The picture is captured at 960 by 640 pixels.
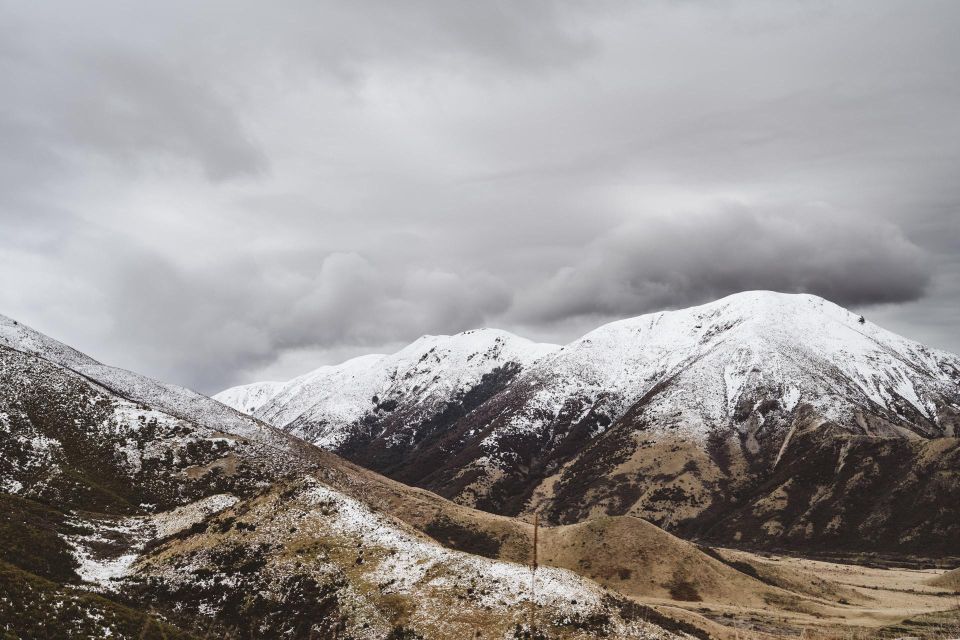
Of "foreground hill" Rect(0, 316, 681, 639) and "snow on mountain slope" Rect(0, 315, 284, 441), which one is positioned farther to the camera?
"snow on mountain slope" Rect(0, 315, 284, 441)

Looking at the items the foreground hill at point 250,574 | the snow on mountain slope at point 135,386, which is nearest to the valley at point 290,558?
the foreground hill at point 250,574

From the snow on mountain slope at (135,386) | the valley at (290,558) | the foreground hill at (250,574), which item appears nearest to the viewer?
the foreground hill at (250,574)

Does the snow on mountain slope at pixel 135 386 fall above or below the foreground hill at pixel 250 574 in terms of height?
above

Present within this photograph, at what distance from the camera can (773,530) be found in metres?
189

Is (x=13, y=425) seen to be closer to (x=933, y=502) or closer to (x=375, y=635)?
(x=375, y=635)

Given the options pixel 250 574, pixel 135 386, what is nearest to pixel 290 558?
pixel 250 574

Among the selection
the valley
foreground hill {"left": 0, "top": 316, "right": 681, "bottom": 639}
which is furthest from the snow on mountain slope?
foreground hill {"left": 0, "top": 316, "right": 681, "bottom": 639}

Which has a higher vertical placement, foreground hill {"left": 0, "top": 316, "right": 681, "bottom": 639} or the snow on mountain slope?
the snow on mountain slope

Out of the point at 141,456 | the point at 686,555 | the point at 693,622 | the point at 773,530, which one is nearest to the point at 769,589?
the point at 686,555

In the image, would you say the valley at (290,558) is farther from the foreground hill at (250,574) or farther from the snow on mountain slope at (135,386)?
the snow on mountain slope at (135,386)

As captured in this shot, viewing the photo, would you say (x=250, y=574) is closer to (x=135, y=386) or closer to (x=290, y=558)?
(x=290, y=558)

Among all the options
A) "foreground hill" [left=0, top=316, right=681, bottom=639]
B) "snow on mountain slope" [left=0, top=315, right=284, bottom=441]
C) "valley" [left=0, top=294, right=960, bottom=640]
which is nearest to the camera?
"foreground hill" [left=0, top=316, right=681, bottom=639]

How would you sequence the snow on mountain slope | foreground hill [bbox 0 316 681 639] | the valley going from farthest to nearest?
the snow on mountain slope, the valley, foreground hill [bbox 0 316 681 639]

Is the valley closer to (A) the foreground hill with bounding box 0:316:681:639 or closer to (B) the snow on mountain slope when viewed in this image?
(A) the foreground hill with bounding box 0:316:681:639
